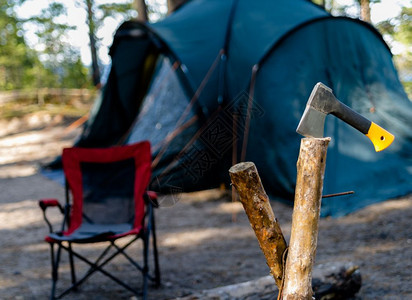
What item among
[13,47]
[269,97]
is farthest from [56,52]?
[269,97]

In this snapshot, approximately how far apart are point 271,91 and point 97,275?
105 inches

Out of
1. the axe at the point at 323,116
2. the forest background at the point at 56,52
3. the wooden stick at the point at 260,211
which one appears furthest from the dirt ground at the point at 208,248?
the forest background at the point at 56,52

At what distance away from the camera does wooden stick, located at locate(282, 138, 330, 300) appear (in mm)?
1535

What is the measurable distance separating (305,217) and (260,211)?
17cm

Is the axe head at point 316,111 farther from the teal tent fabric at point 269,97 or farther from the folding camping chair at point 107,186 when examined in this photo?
the teal tent fabric at point 269,97

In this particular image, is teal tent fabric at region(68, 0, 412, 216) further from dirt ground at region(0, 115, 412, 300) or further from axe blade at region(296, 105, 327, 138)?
axe blade at region(296, 105, 327, 138)

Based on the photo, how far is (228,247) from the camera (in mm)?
3770

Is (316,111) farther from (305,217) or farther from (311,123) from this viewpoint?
(305,217)

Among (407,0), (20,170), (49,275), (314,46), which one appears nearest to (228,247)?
(49,275)

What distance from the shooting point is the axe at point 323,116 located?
1.52 meters

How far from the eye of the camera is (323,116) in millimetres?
1560

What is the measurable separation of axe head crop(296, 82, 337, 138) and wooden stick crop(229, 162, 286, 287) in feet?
0.77

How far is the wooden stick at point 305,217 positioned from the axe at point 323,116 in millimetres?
47

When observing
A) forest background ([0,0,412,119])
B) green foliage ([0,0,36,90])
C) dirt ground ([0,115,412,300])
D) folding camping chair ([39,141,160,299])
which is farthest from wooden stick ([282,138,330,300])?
green foliage ([0,0,36,90])
